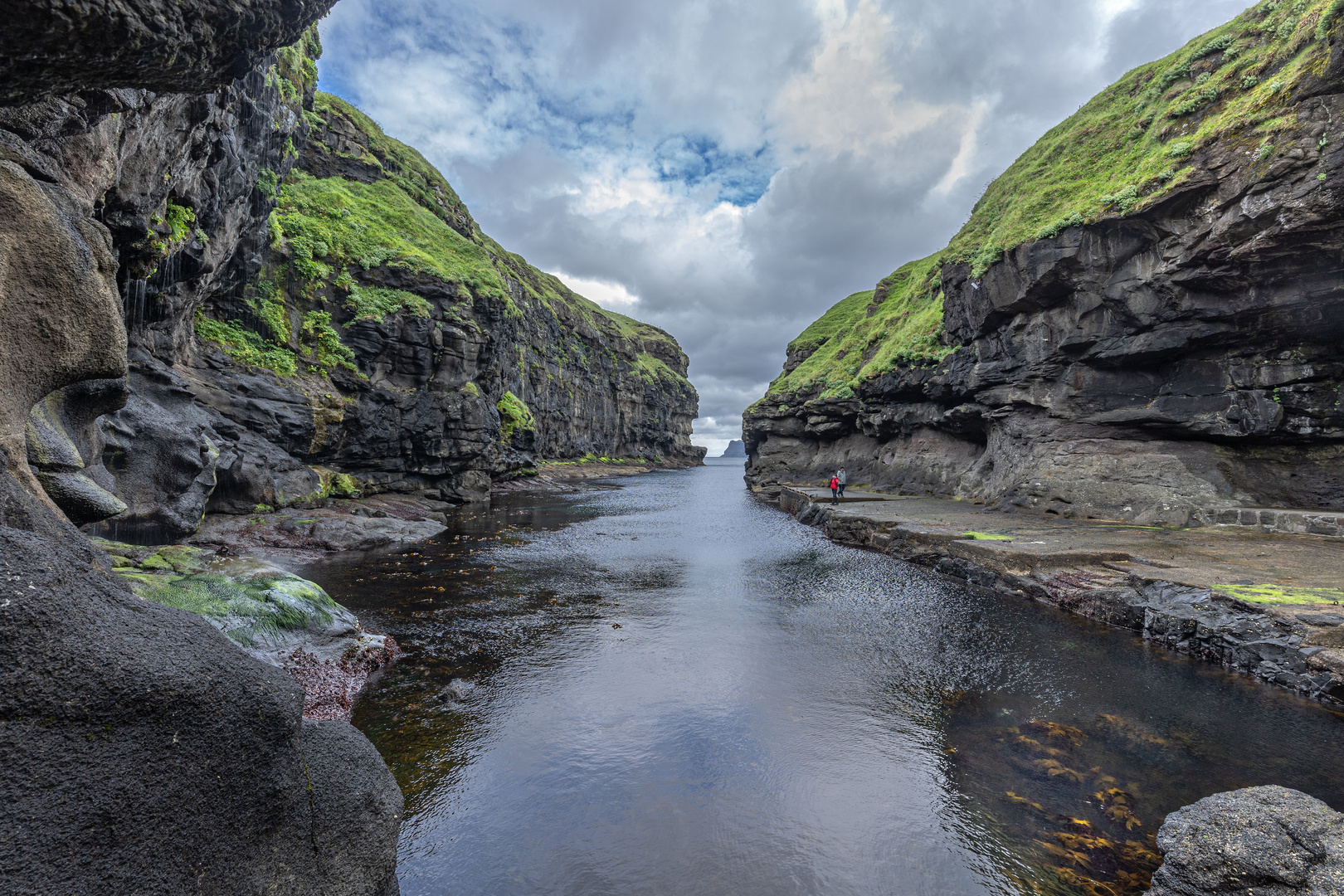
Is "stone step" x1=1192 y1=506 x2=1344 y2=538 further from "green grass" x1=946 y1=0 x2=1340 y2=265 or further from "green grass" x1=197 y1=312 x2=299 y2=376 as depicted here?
"green grass" x1=197 y1=312 x2=299 y2=376

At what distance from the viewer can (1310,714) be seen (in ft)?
28.3

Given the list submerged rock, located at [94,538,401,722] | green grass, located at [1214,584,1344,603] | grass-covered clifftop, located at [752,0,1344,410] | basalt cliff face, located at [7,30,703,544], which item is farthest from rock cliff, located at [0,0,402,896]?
grass-covered clifftop, located at [752,0,1344,410]

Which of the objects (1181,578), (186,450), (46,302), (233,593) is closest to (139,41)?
(46,302)

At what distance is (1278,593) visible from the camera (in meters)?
10.7

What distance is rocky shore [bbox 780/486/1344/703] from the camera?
31.6 ft

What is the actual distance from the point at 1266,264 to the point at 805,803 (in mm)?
25614

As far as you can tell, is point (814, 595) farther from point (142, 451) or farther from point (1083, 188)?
point (1083, 188)

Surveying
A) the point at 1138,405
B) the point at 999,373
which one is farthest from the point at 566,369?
the point at 1138,405

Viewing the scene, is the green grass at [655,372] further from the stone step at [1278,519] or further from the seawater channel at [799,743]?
the seawater channel at [799,743]

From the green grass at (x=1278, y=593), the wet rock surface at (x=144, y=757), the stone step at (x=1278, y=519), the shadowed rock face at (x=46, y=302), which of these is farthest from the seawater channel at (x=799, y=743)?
the stone step at (x=1278, y=519)

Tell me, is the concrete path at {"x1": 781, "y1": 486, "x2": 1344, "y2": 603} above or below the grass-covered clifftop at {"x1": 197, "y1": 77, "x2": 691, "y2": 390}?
below

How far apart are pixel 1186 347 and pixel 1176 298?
210 cm

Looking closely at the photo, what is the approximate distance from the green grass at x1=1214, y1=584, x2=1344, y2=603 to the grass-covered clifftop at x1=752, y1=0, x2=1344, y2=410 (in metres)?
15.9

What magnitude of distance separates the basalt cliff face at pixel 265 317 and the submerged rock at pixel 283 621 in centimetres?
185
